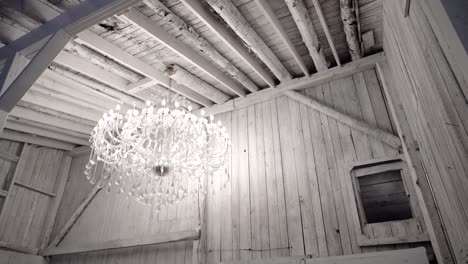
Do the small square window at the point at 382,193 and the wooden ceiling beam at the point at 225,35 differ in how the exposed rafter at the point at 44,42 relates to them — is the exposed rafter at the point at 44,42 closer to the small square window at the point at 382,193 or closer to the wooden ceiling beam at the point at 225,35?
the wooden ceiling beam at the point at 225,35

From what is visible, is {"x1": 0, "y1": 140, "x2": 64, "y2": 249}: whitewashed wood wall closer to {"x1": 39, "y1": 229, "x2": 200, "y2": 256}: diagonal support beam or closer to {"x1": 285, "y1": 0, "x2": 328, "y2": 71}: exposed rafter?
{"x1": 39, "y1": 229, "x2": 200, "y2": 256}: diagonal support beam

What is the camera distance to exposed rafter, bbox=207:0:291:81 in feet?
10.2

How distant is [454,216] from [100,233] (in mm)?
5017

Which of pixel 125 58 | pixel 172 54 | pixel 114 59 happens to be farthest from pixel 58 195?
pixel 172 54

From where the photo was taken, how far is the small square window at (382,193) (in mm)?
3355

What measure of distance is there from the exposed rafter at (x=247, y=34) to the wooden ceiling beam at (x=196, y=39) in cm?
45

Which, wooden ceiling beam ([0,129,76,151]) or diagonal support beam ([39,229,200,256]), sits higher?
wooden ceiling beam ([0,129,76,151])

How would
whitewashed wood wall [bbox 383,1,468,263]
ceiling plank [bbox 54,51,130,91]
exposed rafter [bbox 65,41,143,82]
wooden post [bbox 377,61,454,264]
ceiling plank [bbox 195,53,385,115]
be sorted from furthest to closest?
ceiling plank [bbox 195,53,385,115]
ceiling plank [bbox 54,51,130,91]
exposed rafter [bbox 65,41,143,82]
wooden post [bbox 377,61,454,264]
whitewashed wood wall [bbox 383,1,468,263]

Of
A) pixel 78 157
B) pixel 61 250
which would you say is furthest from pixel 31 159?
pixel 61 250

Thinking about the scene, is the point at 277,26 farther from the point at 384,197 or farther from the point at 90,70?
the point at 90,70

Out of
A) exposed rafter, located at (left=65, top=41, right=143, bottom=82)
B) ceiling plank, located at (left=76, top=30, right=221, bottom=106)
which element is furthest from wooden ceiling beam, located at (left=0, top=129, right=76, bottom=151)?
ceiling plank, located at (left=76, top=30, right=221, bottom=106)

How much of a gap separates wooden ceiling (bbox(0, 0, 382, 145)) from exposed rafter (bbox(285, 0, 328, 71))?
3.0 inches

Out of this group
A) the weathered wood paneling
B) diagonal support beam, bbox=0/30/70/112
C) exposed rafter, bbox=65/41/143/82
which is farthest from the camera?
the weathered wood paneling

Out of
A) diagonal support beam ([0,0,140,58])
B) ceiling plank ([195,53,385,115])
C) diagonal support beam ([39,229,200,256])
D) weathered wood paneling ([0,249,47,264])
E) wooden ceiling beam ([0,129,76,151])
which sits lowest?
weathered wood paneling ([0,249,47,264])
